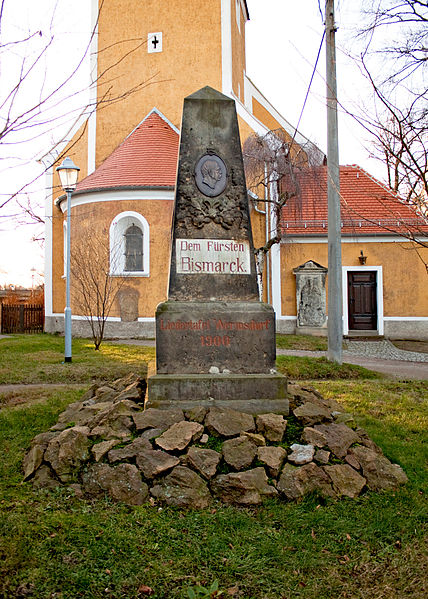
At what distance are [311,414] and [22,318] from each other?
19072 millimetres

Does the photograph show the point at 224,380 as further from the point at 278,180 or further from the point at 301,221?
the point at 301,221

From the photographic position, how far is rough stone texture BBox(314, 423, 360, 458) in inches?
164

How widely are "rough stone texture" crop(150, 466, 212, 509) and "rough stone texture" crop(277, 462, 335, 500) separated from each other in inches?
22.3

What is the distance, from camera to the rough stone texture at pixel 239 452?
3.87 m

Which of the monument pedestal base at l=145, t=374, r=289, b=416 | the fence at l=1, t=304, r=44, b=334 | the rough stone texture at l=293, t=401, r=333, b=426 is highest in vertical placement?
the fence at l=1, t=304, r=44, b=334

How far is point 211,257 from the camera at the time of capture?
17.4 ft

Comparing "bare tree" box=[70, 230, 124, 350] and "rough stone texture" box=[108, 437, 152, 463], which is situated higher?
"bare tree" box=[70, 230, 124, 350]

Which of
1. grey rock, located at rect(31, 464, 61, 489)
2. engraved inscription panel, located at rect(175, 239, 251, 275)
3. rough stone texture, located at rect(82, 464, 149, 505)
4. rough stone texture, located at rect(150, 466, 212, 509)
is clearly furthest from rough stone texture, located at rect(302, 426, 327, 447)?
grey rock, located at rect(31, 464, 61, 489)

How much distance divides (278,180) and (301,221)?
347 centimetres

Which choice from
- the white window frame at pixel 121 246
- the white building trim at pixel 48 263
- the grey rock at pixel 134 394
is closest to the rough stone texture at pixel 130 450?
the grey rock at pixel 134 394

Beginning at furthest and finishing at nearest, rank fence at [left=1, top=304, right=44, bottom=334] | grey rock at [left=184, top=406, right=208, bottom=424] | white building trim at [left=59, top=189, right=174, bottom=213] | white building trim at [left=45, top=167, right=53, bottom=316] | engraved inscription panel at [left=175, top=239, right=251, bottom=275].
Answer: fence at [left=1, top=304, right=44, bottom=334], white building trim at [left=45, top=167, right=53, bottom=316], white building trim at [left=59, top=189, right=174, bottom=213], engraved inscription panel at [left=175, top=239, right=251, bottom=275], grey rock at [left=184, top=406, right=208, bottom=424]

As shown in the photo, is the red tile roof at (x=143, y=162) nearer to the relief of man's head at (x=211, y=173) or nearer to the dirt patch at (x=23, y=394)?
the dirt patch at (x=23, y=394)

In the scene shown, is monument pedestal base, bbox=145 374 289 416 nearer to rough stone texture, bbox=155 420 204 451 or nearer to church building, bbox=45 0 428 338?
rough stone texture, bbox=155 420 204 451

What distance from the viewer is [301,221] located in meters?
19.1
